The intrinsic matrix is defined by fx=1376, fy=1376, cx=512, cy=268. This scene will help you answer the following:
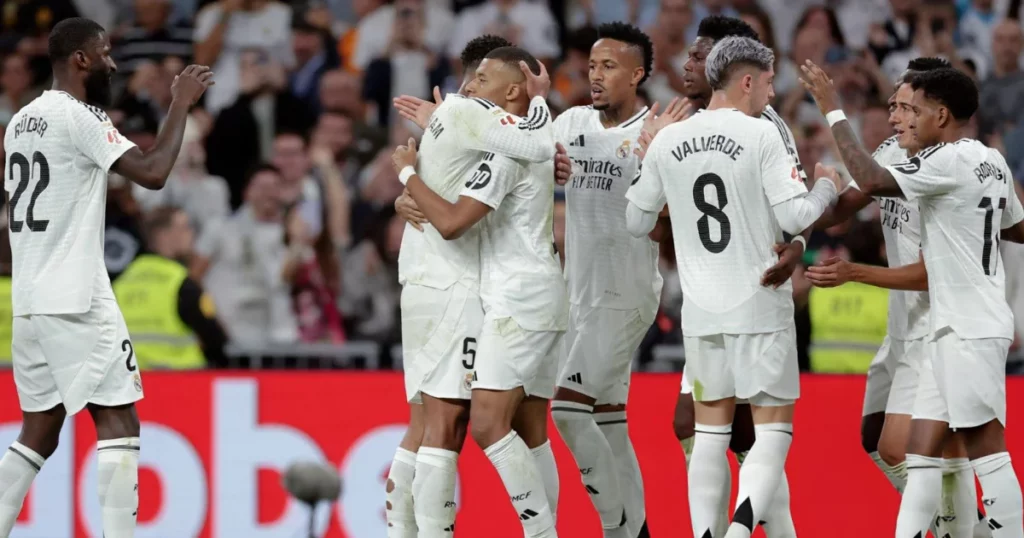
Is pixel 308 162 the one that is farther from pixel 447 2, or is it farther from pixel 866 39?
pixel 866 39

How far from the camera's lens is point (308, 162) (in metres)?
12.8

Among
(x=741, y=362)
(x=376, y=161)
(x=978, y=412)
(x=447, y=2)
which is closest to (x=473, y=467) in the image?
(x=741, y=362)

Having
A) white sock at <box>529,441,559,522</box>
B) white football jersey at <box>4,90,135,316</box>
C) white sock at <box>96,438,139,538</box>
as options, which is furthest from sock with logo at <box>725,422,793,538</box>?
white football jersey at <box>4,90,135,316</box>

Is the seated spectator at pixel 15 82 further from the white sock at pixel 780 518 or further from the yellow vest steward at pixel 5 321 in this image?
the white sock at pixel 780 518

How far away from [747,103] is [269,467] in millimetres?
4114

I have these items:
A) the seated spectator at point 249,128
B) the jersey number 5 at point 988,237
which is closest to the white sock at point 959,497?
the jersey number 5 at point 988,237

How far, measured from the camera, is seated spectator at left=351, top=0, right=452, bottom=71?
13.8m

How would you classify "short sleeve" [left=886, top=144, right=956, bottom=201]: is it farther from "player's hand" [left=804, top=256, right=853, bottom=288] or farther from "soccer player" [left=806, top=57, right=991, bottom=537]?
"player's hand" [left=804, top=256, right=853, bottom=288]

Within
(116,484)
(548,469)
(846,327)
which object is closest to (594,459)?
(548,469)

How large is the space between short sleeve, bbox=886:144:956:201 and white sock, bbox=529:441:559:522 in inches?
84.9

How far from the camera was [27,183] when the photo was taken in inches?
259

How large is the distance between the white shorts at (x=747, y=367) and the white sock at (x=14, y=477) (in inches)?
127

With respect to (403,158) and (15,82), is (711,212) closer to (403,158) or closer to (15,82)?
(403,158)

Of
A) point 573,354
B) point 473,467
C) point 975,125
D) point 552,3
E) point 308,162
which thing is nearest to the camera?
point 573,354
